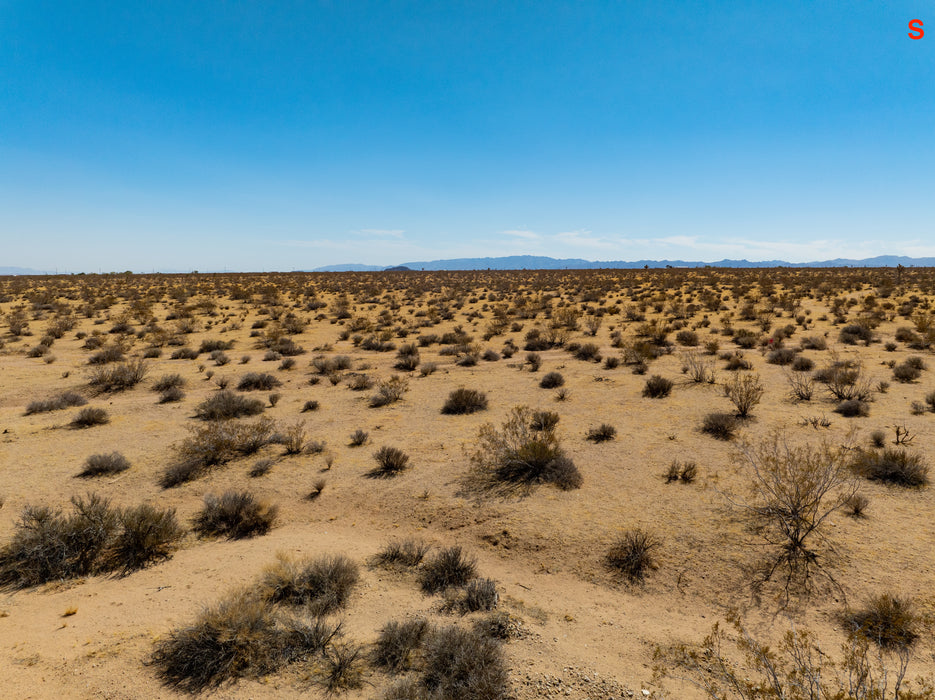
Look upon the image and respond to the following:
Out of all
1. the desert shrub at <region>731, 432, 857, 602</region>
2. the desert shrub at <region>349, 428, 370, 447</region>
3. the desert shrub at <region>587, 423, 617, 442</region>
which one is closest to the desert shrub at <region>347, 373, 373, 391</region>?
the desert shrub at <region>349, 428, 370, 447</region>

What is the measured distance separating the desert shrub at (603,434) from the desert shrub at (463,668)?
576cm

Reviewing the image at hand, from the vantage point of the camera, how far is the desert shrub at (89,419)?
10414 mm

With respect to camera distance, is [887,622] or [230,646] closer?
[230,646]

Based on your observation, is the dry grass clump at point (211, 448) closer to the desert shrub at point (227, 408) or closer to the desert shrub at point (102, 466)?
the desert shrub at point (102, 466)

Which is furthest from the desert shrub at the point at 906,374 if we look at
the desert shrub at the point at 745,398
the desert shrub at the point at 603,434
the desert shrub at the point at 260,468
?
the desert shrub at the point at 260,468

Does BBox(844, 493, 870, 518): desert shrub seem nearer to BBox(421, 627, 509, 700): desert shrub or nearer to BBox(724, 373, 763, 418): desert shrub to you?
BBox(724, 373, 763, 418): desert shrub

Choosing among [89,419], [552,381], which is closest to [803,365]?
[552,381]

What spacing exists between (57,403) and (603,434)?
45.2 ft

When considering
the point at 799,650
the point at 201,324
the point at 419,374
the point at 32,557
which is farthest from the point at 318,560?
the point at 201,324

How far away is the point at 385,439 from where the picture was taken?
973 centimetres

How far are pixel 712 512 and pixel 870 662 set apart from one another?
2.53 metres

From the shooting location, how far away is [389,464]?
8227 mm

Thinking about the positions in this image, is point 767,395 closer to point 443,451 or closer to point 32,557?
point 443,451

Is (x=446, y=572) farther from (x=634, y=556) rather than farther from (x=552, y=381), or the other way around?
(x=552, y=381)
